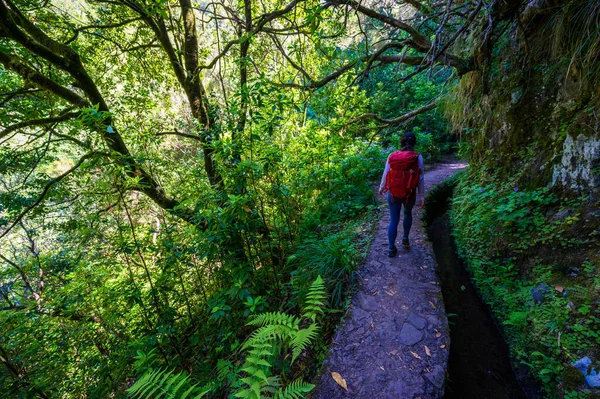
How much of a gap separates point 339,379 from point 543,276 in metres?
3.10

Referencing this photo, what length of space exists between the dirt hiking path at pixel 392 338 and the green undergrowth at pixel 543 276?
1.04 meters

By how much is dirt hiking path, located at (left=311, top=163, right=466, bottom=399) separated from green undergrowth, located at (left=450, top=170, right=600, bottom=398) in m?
1.04

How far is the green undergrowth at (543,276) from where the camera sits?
8.33 ft

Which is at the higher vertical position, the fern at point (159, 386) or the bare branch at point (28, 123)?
the bare branch at point (28, 123)

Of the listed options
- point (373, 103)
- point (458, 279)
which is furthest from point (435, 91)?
point (458, 279)

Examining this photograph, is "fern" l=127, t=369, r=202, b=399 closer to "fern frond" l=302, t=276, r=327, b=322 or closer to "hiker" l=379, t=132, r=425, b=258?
"fern frond" l=302, t=276, r=327, b=322

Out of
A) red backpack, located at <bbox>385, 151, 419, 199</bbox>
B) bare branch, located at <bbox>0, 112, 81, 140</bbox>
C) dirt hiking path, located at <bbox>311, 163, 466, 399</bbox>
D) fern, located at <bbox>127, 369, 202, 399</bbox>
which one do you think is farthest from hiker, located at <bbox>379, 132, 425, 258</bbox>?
bare branch, located at <bbox>0, 112, 81, 140</bbox>

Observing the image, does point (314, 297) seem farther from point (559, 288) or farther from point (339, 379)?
point (559, 288)

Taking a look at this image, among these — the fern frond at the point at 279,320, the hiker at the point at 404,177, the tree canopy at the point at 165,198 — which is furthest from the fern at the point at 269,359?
the hiker at the point at 404,177

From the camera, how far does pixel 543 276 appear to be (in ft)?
10.6

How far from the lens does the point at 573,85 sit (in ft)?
12.0

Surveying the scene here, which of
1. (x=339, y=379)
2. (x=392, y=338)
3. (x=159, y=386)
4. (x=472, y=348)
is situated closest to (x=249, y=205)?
(x=159, y=386)

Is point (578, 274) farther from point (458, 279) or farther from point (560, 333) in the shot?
point (458, 279)

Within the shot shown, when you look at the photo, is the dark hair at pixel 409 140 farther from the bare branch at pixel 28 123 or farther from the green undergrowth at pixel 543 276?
the bare branch at pixel 28 123
